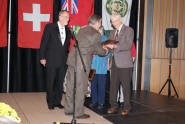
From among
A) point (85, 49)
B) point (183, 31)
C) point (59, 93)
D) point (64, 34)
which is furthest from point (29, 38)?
point (183, 31)

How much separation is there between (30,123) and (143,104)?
92.4 inches

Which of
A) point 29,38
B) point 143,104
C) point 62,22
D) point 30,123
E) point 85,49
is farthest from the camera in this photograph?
point 29,38

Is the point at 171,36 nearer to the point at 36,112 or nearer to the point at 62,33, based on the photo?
the point at 62,33

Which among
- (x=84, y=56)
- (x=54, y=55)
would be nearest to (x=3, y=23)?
(x=54, y=55)

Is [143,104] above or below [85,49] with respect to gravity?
below

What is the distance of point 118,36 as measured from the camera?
11.4 ft

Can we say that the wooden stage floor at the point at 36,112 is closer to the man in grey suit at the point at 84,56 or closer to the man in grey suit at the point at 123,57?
the man in grey suit at the point at 84,56

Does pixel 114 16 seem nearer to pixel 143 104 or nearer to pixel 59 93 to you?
pixel 59 93

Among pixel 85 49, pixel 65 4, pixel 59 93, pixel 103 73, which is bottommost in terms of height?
pixel 59 93

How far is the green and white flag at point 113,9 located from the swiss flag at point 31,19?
145 cm

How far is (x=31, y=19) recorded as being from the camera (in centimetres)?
494

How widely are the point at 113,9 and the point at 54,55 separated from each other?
9.10 feet

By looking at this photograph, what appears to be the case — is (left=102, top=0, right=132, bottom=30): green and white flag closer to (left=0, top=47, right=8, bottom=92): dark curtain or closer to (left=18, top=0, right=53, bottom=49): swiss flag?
(left=18, top=0, right=53, bottom=49): swiss flag

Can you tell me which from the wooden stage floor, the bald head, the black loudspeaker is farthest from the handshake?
the black loudspeaker
